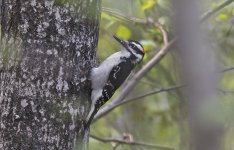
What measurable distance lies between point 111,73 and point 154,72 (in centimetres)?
A: 184

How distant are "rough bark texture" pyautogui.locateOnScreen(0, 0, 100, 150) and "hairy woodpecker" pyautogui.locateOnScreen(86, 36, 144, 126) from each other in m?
0.28

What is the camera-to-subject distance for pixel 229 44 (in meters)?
5.32

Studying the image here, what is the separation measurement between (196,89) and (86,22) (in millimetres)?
2519

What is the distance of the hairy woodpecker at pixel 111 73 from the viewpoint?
330cm

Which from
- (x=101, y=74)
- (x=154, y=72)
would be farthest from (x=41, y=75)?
(x=154, y=72)

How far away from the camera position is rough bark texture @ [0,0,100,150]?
2.69 meters

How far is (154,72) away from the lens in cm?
579

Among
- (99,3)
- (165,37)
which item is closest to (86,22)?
(99,3)

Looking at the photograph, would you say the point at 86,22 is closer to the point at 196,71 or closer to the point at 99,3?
the point at 99,3

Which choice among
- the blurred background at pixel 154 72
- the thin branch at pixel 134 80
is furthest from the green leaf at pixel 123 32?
the thin branch at pixel 134 80

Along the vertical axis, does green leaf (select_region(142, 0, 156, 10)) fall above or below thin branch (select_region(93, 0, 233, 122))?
above

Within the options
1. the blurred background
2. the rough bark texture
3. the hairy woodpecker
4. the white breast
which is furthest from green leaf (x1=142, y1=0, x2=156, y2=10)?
the rough bark texture

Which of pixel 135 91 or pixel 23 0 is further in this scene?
pixel 135 91

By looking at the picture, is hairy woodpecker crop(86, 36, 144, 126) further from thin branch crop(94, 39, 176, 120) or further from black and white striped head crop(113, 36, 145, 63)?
thin branch crop(94, 39, 176, 120)
